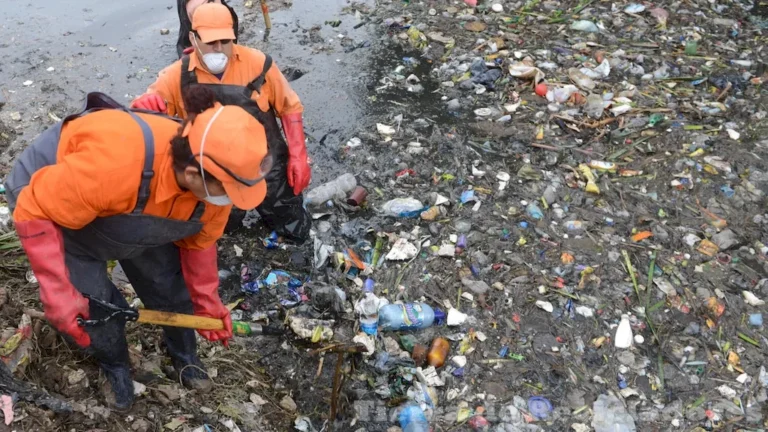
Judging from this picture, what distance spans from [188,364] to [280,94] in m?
1.64

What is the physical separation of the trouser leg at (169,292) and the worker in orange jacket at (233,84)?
766 millimetres

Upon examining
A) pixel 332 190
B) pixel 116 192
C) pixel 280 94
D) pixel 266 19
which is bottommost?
pixel 332 190

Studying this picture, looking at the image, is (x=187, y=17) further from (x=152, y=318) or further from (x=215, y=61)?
(x=152, y=318)

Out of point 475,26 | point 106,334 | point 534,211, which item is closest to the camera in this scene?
point 106,334

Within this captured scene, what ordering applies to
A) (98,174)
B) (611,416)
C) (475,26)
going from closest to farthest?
1. (98,174)
2. (611,416)
3. (475,26)

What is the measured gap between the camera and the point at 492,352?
3498mm

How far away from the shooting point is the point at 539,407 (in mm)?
3234

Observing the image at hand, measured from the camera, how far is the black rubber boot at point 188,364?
9.77 ft

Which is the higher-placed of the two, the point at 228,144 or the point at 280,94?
the point at 228,144

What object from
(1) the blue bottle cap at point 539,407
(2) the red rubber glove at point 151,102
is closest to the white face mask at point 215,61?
(2) the red rubber glove at point 151,102

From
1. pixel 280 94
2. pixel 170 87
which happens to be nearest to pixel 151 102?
pixel 170 87

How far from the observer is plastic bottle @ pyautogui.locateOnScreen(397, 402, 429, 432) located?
10.0 ft

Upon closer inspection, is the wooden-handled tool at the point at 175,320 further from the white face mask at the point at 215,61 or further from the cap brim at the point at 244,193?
the white face mask at the point at 215,61

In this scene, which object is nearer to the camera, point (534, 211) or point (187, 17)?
point (187, 17)
